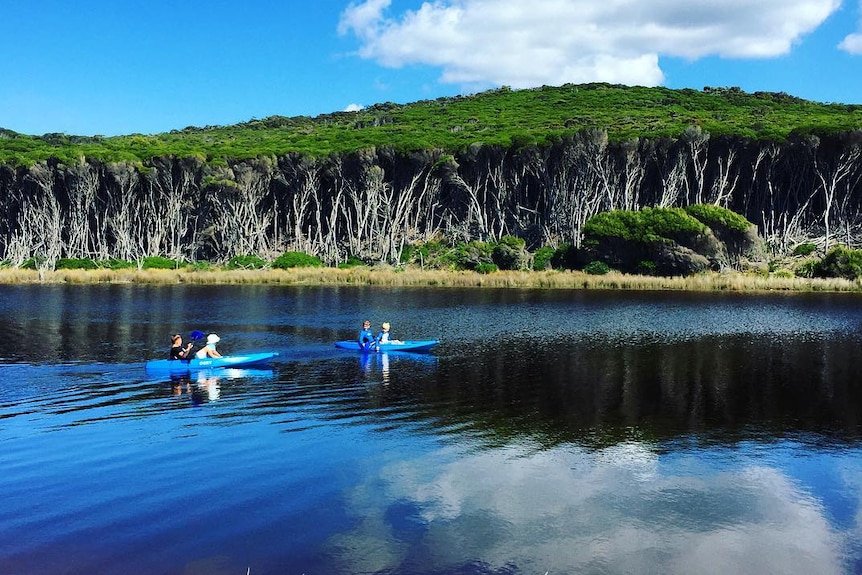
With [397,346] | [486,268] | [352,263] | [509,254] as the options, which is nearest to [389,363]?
[397,346]

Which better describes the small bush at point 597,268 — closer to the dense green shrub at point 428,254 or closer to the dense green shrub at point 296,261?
the dense green shrub at point 428,254

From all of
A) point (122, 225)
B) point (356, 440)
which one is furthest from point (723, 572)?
point (122, 225)

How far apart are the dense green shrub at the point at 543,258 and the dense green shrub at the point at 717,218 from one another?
13174 millimetres

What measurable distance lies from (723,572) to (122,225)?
8409 cm

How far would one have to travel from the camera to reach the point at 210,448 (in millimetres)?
14562

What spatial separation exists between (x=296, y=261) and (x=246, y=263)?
5216 millimetres

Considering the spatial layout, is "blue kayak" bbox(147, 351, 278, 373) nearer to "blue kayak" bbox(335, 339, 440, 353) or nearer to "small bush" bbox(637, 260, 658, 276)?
"blue kayak" bbox(335, 339, 440, 353)

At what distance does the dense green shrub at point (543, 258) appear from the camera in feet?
237

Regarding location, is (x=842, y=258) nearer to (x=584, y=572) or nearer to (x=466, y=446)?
(x=466, y=446)

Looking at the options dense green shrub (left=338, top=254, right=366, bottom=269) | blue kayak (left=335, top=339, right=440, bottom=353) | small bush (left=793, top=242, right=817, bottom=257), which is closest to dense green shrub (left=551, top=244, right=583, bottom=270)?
small bush (left=793, top=242, right=817, bottom=257)

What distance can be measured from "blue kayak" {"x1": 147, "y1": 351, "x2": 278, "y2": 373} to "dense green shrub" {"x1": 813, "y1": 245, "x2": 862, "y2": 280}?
51.4 meters

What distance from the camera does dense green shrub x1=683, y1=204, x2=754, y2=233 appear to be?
66.7m

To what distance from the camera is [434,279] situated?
66.6 metres

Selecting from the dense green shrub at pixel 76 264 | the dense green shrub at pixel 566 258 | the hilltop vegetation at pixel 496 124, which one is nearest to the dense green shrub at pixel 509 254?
the dense green shrub at pixel 566 258
